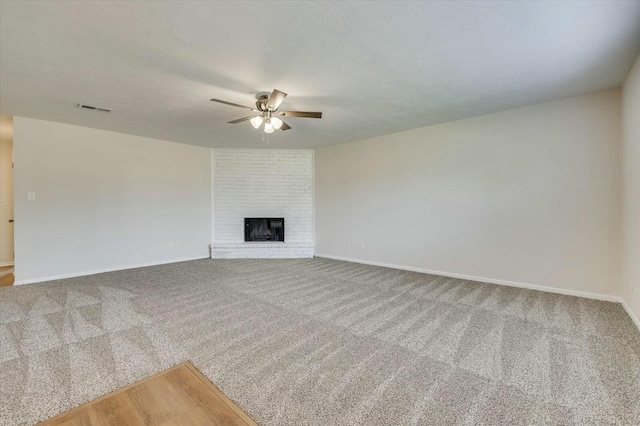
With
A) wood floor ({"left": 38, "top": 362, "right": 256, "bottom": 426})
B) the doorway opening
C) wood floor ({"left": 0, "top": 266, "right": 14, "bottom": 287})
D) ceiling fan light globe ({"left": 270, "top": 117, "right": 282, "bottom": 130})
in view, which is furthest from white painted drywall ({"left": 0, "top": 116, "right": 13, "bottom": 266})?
wood floor ({"left": 38, "top": 362, "right": 256, "bottom": 426})

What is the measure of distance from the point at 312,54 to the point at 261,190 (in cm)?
426

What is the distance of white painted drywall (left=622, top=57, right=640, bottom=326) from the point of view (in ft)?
8.59

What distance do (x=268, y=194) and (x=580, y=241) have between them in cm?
538

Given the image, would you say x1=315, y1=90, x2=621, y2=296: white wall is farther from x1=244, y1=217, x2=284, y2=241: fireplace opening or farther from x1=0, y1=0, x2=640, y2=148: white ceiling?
x1=244, y1=217, x2=284, y2=241: fireplace opening

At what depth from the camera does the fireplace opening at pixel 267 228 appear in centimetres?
635

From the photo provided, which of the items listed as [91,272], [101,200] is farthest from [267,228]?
[91,272]

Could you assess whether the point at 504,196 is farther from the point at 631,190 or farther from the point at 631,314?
the point at 631,314

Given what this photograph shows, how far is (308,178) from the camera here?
639cm

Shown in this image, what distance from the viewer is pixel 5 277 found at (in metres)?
4.53

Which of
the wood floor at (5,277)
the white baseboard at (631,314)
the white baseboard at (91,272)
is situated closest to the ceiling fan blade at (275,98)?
the white baseboard at (631,314)

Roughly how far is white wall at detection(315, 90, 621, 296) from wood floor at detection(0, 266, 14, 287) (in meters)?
5.77

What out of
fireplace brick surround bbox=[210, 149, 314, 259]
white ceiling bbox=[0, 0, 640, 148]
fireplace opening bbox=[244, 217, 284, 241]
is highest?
white ceiling bbox=[0, 0, 640, 148]

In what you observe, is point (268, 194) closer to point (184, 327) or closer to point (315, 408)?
point (184, 327)

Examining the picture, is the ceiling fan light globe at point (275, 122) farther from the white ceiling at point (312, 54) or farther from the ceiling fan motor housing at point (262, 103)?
the white ceiling at point (312, 54)
